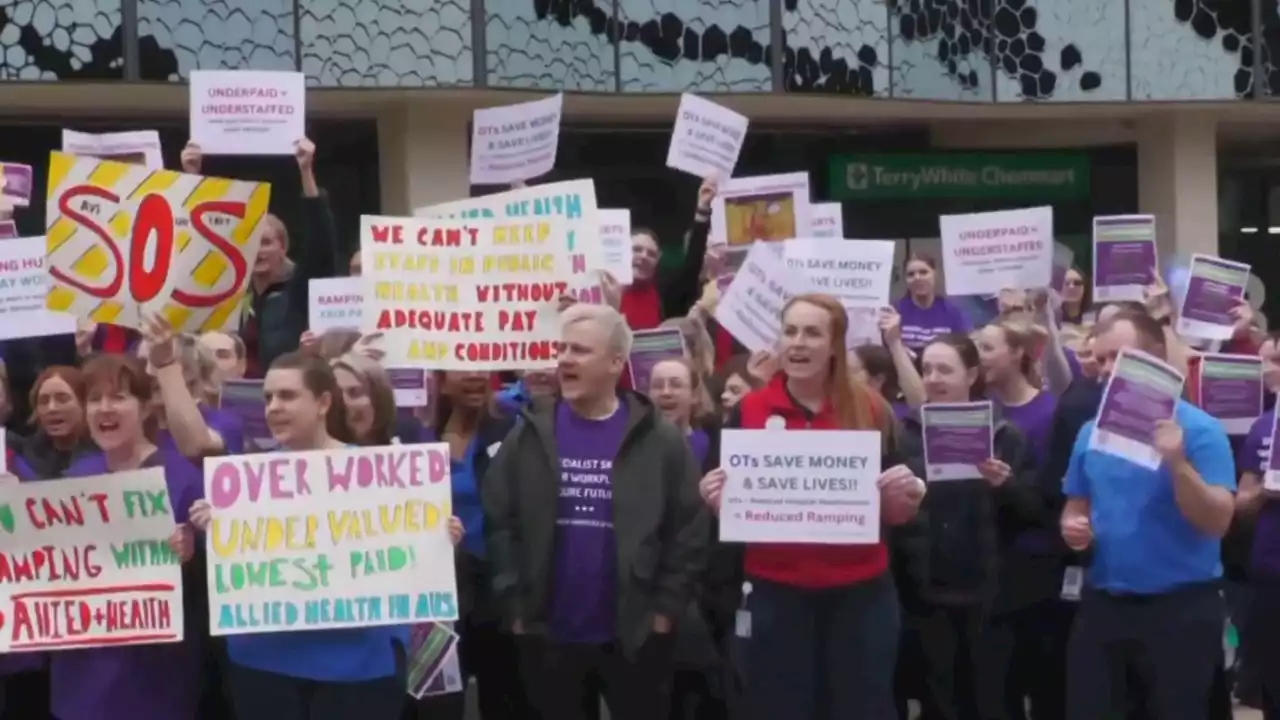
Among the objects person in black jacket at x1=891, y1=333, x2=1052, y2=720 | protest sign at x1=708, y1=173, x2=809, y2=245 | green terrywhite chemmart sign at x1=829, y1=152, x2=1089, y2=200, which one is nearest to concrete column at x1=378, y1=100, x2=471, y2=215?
green terrywhite chemmart sign at x1=829, y1=152, x2=1089, y2=200

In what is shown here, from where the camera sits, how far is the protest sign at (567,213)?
25.0 feet

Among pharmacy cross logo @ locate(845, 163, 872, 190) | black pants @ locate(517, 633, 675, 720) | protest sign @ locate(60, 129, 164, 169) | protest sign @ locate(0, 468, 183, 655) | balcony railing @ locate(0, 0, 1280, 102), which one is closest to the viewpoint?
protest sign @ locate(0, 468, 183, 655)

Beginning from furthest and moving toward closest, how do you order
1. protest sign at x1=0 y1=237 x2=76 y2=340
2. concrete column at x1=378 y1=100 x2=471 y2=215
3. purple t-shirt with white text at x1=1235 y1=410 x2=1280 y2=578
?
1. concrete column at x1=378 y1=100 x2=471 y2=215
2. protest sign at x1=0 y1=237 x2=76 y2=340
3. purple t-shirt with white text at x1=1235 y1=410 x2=1280 y2=578

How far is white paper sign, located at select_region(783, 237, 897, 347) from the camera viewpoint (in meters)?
8.48

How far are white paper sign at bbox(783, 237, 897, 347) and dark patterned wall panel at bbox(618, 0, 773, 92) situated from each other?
7404 mm

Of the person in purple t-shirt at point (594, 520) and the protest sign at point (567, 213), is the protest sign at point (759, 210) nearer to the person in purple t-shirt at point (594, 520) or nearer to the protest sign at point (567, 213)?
the protest sign at point (567, 213)

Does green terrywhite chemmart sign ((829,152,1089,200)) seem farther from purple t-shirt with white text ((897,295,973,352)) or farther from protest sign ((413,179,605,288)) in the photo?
Answer: protest sign ((413,179,605,288))

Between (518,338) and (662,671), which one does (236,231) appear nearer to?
(518,338)

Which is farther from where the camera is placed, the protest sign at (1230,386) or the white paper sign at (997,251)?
the white paper sign at (997,251)

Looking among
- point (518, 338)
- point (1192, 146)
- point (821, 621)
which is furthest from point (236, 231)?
point (1192, 146)

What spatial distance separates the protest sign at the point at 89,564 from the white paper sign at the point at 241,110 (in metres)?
A: 2.24

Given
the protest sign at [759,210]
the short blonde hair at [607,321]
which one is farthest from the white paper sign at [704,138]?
the short blonde hair at [607,321]

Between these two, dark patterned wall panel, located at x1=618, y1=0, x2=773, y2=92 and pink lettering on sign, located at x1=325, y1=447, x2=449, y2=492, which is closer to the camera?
pink lettering on sign, located at x1=325, y1=447, x2=449, y2=492

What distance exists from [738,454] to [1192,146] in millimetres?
13733
